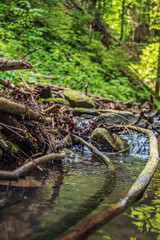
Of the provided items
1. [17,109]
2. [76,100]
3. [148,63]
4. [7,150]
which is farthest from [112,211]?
[148,63]

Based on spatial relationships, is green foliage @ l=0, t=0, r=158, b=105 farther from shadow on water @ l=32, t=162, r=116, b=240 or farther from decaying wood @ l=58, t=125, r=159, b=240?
decaying wood @ l=58, t=125, r=159, b=240

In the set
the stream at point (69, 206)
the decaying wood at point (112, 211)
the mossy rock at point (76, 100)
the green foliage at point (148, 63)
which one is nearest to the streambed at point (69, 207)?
the stream at point (69, 206)

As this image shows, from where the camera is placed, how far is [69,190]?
199 cm

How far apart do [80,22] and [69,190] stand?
14614 mm

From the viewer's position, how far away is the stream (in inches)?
48.9

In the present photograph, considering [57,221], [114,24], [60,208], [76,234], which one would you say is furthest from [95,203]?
→ [114,24]

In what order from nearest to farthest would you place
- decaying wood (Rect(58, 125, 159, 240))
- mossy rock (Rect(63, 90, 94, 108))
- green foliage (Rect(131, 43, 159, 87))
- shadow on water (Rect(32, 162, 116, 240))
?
decaying wood (Rect(58, 125, 159, 240)) → shadow on water (Rect(32, 162, 116, 240)) → mossy rock (Rect(63, 90, 94, 108)) → green foliage (Rect(131, 43, 159, 87))

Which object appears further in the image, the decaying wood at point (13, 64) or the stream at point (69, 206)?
the decaying wood at point (13, 64)

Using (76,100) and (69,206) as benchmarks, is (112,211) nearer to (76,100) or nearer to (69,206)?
(69,206)

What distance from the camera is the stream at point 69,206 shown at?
124 cm

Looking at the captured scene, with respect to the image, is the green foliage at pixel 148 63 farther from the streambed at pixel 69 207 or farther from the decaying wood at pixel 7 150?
the decaying wood at pixel 7 150

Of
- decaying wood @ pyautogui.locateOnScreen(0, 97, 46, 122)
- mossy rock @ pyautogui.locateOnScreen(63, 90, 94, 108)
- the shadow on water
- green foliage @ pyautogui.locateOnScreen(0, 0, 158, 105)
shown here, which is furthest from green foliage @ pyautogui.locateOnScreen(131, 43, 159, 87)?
the shadow on water

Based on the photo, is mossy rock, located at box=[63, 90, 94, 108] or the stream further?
mossy rock, located at box=[63, 90, 94, 108]

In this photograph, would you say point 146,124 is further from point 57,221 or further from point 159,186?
point 57,221
